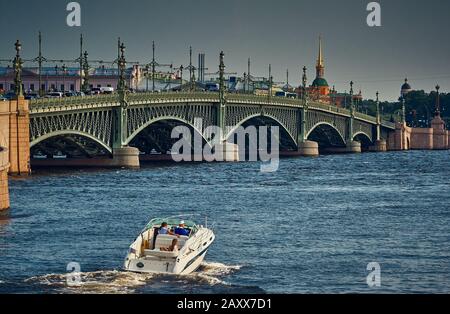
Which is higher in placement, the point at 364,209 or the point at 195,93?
the point at 195,93

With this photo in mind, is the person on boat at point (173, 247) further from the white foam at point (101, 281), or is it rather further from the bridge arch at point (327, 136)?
the bridge arch at point (327, 136)

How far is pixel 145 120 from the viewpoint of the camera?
10944 centimetres

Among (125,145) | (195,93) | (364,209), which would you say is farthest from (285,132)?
(364,209)

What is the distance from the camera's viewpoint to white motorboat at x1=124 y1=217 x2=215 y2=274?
125 ft

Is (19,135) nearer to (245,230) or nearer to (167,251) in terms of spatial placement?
(245,230)

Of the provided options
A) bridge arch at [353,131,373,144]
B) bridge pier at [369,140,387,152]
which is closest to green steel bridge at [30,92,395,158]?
bridge arch at [353,131,373,144]

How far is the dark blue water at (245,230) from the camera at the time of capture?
124 ft

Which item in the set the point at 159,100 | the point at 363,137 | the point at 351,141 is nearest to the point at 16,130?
the point at 159,100

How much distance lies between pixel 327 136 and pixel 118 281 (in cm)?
12583

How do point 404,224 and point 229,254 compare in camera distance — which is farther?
point 404,224

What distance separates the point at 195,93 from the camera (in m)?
117

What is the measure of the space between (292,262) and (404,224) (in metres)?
13.7
